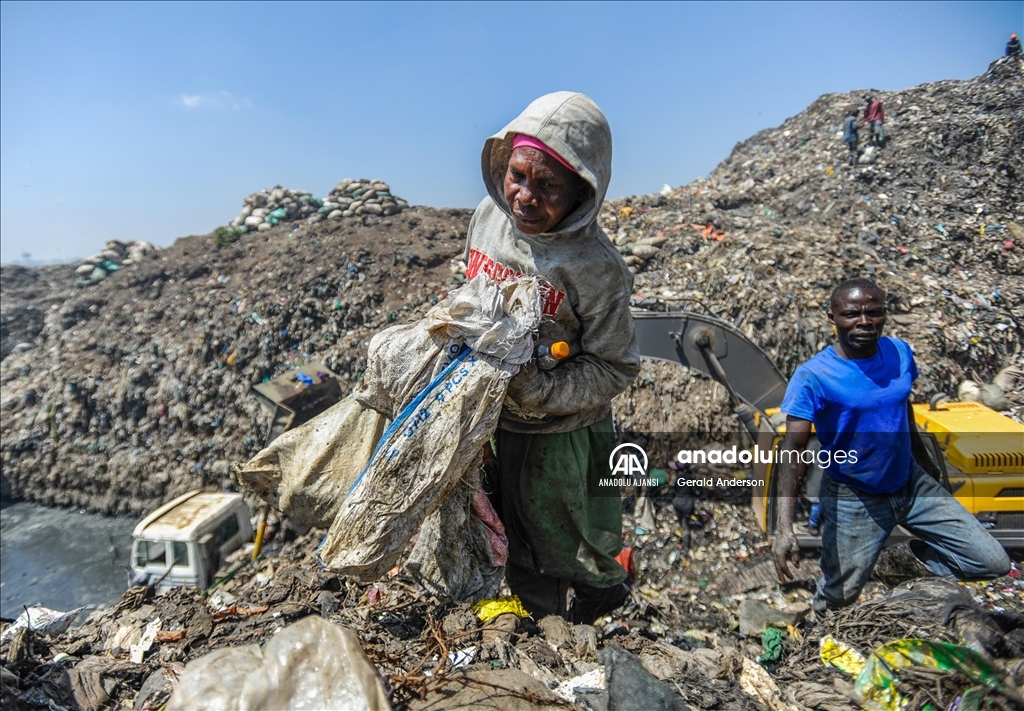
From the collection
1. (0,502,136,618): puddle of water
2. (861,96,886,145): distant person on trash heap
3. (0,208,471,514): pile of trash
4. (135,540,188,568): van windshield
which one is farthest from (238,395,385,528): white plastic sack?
(861,96,886,145): distant person on trash heap

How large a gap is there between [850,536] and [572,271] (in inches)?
80.6

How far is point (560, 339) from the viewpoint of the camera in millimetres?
1782

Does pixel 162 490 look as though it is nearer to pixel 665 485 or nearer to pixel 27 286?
pixel 665 485

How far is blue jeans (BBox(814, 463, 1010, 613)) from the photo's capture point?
2.44 m

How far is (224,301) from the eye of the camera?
9438 millimetres

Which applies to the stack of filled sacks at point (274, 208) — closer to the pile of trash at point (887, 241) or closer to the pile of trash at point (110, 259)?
the pile of trash at point (110, 259)

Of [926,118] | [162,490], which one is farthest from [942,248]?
[162,490]

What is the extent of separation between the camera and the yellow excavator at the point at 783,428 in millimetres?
3768

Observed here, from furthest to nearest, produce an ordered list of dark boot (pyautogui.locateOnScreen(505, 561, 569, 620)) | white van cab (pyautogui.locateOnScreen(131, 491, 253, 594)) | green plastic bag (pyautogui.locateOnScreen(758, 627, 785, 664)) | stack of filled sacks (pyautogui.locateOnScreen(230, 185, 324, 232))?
stack of filled sacks (pyautogui.locateOnScreen(230, 185, 324, 232)) → white van cab (pyautogui.locateOnScreen(131, 491, 253, 594)) → green plastic bag (pyautogui.locateOnScreen(758, 627, 785, 664)) → dark boot (pyautogui.locateOnScreen(505, 561, 569, 620))

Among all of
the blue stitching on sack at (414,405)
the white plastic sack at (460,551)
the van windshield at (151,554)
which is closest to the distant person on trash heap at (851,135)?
the white plastic sack at (460,551)

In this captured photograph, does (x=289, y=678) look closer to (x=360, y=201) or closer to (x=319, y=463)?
(x=319, y=463)

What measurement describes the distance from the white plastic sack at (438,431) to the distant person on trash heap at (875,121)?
1176cm

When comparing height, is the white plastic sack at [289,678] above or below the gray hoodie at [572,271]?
below

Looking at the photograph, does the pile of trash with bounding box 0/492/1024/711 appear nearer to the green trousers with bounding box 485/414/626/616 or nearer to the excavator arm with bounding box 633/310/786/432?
Result: the green trousers with bounding box 485/414/626/616
